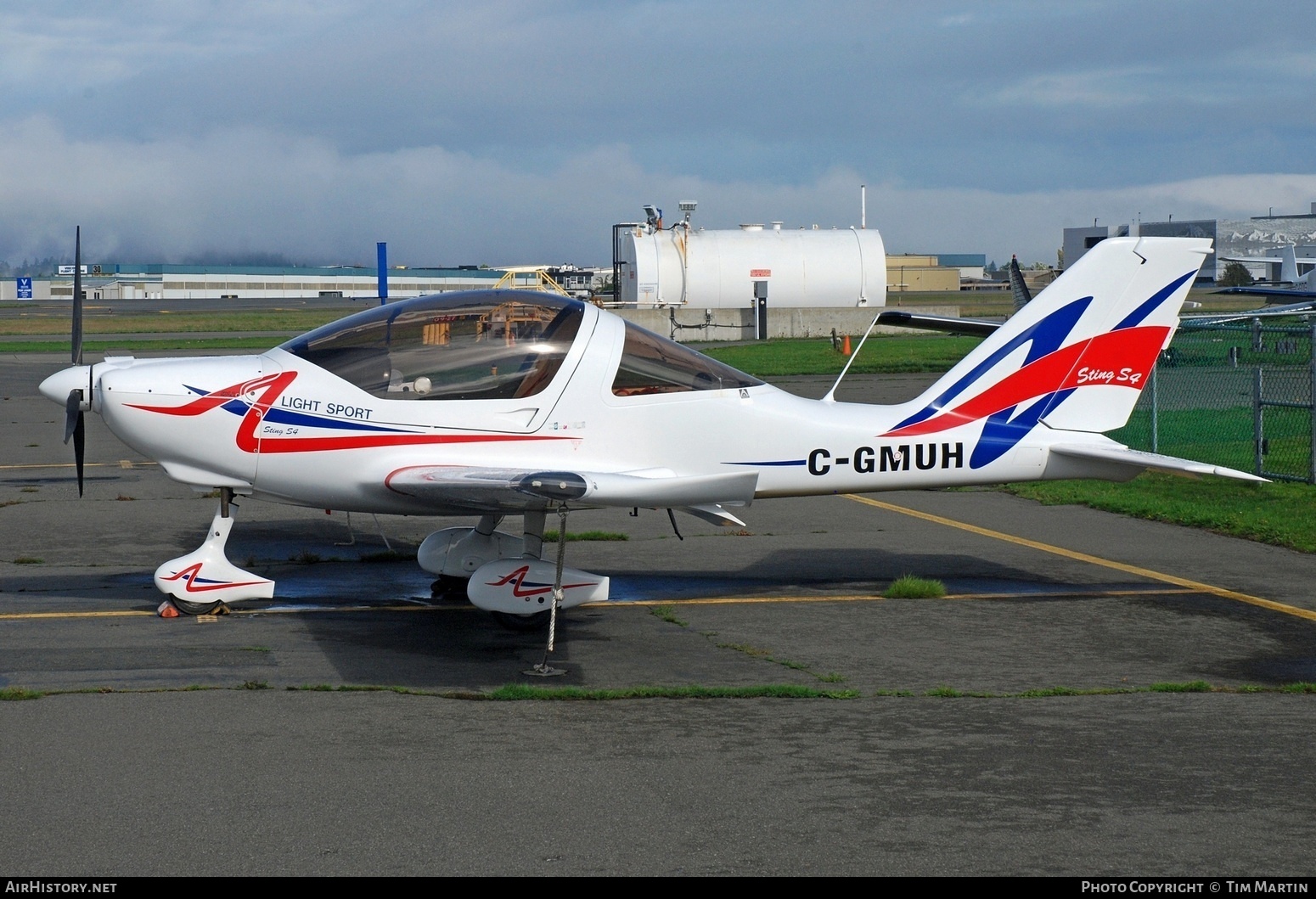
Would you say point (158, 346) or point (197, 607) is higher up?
point (158, 346)

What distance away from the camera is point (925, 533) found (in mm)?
13125

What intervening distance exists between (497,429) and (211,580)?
7.58ft

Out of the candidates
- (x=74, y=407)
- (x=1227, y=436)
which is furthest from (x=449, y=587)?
(x=1227, y=436)

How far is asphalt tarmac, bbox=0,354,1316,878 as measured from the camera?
200 inches

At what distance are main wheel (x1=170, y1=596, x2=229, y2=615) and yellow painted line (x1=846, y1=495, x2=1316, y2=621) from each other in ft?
23.7

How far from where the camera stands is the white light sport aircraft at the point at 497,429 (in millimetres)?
9008

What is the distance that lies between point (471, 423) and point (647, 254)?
138ft

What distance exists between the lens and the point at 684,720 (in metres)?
6.95

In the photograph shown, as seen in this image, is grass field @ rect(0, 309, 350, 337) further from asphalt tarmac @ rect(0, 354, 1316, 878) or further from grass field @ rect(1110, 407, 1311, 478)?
asphalt tarmac @ rect(0, 354, 1316, 878)

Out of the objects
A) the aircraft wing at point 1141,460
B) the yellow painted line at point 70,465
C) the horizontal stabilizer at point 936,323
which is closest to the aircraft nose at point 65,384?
the horizontal stabilizer at point 936,323

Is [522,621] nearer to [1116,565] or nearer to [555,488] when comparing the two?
[555,488]

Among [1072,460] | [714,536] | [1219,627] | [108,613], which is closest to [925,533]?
[714,536]

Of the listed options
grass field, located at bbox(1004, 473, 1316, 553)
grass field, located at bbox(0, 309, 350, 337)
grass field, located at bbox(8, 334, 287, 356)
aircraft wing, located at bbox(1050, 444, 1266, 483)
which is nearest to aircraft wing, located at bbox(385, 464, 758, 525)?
aircraft wing, located at bbox(1050, 444, 1266, 483)

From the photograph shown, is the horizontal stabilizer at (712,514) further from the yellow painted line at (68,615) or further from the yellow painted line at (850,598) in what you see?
the yellow painted line at (68,615)
